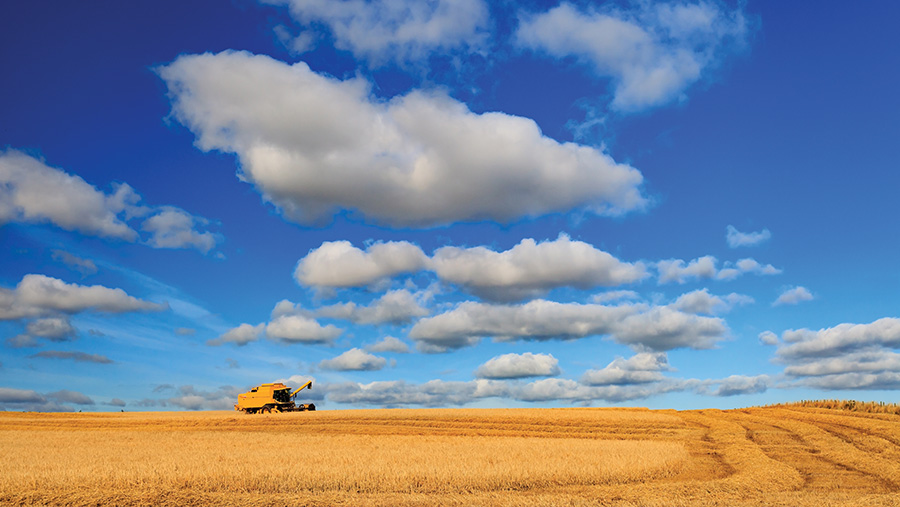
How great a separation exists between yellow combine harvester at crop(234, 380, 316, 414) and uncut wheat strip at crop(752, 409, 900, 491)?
136 feet

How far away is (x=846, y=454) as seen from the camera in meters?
26.3

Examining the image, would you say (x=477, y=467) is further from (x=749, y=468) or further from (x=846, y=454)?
(x=846, y=454)

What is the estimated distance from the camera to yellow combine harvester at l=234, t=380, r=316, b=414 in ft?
199

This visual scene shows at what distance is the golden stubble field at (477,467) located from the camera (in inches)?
656

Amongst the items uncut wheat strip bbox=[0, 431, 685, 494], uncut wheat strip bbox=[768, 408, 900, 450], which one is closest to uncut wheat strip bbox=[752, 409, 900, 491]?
uncut wheat strip bbox=[768, 408, 900, 450]

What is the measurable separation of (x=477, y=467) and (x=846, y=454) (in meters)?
16.9

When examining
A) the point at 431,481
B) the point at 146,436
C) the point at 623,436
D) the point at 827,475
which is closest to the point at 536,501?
the point at 431,481

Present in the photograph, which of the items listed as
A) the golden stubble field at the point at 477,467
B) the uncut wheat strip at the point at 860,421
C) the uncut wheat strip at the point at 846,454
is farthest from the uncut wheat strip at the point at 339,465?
the uncut wheat strip at the point at 860,421

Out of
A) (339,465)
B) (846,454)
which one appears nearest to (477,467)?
(339,465)

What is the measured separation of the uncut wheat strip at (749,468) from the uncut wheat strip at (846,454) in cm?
265

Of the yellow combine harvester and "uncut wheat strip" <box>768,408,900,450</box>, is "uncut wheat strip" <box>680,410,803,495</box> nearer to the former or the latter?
"uncut wheat strip" <box>768,408,900,450</box>

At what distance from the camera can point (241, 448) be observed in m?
28.8

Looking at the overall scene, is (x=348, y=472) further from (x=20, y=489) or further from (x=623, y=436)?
(x=623, y=436)

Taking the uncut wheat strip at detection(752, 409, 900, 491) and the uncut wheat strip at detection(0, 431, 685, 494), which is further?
the uncut wheat strip at detection(752, 409, 900, 491)
